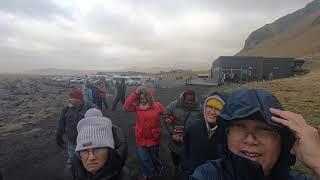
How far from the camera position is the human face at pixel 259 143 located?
1.95 meters

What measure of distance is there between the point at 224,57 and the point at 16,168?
46637 mm

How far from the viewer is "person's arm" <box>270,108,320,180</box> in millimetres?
1785

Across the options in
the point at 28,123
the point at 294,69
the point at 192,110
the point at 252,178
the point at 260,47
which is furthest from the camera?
the point at 260,47

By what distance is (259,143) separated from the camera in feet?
6.48

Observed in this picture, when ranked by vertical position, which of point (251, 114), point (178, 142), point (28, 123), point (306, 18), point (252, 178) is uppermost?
point (306, 18)

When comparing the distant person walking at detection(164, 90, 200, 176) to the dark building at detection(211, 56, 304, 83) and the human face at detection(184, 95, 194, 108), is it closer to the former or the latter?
the human face at detection(184, 95, 194, 108)

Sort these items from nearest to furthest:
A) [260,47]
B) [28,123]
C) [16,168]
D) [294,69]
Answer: [16,168], [28,123], [294,69], [260,47]

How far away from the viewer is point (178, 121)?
682 cm

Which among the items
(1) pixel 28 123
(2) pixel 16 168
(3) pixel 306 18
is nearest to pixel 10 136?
(1) pixel 28 123

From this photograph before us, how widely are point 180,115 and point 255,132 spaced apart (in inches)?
190

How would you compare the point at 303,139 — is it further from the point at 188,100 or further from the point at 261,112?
the point at 188,100

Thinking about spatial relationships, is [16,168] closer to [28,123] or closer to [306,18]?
[28,123]

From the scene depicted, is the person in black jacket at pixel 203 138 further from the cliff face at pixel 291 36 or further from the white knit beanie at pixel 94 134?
the cliff face at pixel 291 36

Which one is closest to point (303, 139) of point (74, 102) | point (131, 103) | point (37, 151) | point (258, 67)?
point (74, 102)
